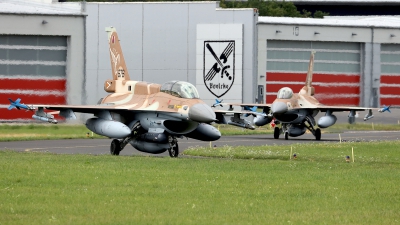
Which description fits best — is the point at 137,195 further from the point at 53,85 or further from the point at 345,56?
the point at 345,56

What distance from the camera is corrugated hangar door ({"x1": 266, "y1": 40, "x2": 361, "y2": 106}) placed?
233 feet

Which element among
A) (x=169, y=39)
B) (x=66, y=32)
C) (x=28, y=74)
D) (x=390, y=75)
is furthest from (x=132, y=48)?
(x=390, y=75)

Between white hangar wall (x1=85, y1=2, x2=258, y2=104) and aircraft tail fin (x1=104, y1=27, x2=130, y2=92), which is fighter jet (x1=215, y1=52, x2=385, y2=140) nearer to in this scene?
aircraft tail fin (x1=104, y1=27, x2=130, y2=92)

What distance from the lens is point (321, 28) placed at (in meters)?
71.0

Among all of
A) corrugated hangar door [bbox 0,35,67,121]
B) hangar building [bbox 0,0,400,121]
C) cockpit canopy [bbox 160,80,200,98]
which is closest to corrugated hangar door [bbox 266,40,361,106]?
hangar building [bbox 0,0,400,121]

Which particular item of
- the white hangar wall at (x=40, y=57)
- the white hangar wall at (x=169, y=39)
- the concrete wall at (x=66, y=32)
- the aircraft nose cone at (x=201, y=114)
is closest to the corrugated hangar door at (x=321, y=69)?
the white hangar wall at (x=169, y=39)

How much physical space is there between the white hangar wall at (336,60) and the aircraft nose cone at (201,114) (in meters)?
40.6

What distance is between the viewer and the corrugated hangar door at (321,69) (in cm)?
7088

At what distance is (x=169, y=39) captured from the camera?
6397cm

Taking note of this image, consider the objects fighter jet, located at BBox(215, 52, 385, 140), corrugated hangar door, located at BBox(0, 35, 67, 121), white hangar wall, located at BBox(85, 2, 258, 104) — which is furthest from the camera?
white hangar wall, located at BBox(85, 2, 258, 104)

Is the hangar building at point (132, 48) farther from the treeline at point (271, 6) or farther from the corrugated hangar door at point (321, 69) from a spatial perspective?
the treeline at point (271, 6)

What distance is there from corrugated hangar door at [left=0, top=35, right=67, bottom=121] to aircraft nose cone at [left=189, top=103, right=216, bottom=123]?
110 feet

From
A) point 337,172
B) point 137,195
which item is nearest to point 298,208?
point 137,195

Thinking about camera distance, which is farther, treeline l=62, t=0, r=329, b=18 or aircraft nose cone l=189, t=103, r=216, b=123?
treeline l=62, t=0, r=329, b=18
